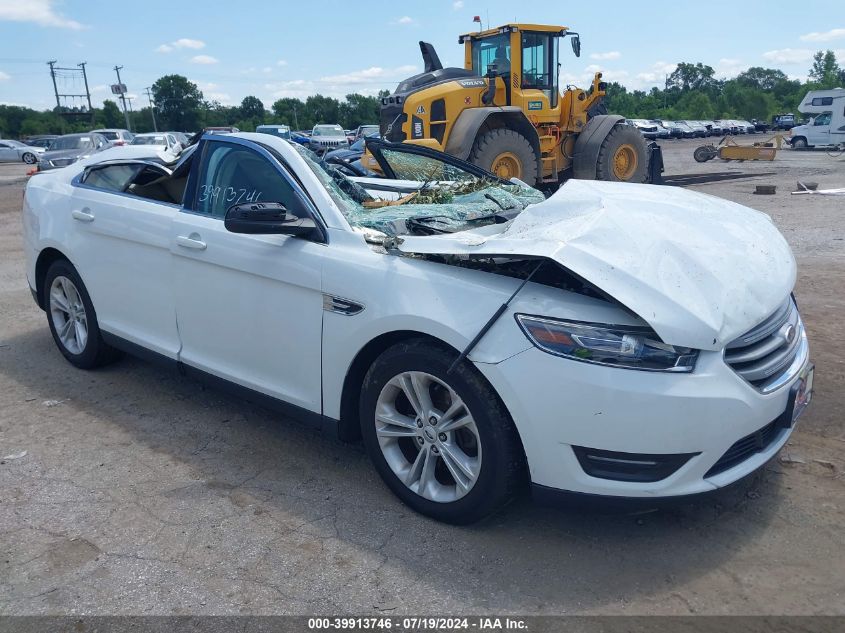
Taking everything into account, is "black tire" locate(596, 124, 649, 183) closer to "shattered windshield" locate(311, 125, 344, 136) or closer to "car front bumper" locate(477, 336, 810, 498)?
"car front bumper" locate(477, 336, 810, 498)

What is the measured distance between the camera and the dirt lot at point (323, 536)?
107 inches

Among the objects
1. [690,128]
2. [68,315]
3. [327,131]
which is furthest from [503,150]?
[690,128]

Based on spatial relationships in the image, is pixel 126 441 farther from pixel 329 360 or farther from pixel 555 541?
pixel 555 541

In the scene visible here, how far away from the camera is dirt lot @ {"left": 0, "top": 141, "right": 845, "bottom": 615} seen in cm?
272

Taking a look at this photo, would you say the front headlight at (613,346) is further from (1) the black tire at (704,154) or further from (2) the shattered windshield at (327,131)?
(2) the shattered windshield at (327,131)

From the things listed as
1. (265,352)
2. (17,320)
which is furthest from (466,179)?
(17,320)

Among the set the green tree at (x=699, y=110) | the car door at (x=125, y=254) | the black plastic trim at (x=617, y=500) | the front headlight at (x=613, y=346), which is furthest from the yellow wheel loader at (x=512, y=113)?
the green tree at (x=699, y=110)

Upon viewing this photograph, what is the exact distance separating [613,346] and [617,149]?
12540mm

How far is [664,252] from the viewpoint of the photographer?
9.82 feet

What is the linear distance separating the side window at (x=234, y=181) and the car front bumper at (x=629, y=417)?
1.69 meters

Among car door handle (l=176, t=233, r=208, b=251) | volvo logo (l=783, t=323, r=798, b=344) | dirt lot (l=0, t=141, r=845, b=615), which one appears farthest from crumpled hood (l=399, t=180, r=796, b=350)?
car door handle (l=176, t=233, r=208, b=251)

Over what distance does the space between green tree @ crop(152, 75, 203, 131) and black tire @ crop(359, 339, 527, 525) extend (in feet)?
316

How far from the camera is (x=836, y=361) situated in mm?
4820

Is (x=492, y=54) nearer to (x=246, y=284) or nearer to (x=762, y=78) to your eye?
(x=246, y=284)
